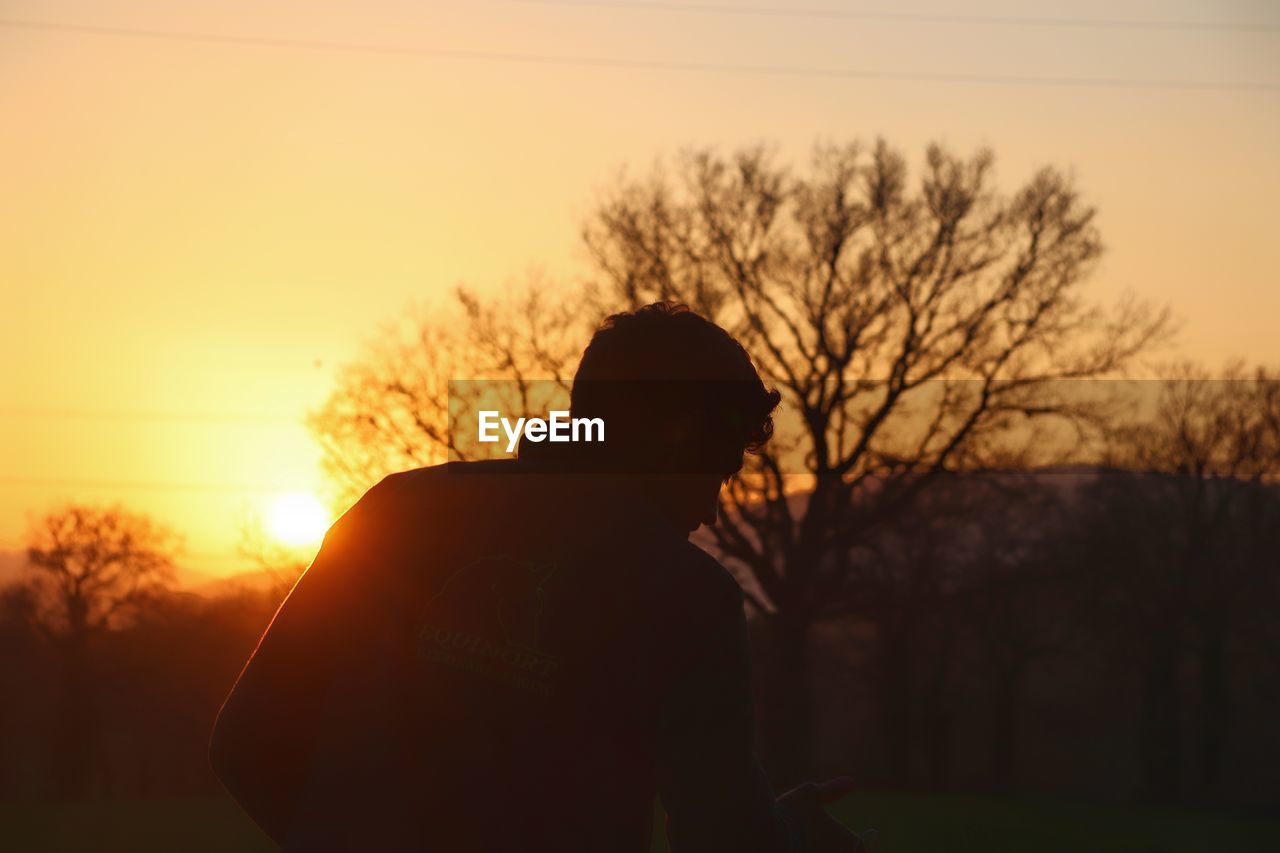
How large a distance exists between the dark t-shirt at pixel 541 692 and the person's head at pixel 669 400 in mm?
102

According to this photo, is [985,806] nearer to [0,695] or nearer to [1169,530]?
[1169,530]

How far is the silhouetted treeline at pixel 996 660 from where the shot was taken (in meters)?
30.4

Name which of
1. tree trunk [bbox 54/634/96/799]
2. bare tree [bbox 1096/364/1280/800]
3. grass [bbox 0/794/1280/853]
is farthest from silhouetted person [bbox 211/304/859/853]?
tree trunk [bbox 54/634/96/799]

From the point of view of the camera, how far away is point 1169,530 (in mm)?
36812

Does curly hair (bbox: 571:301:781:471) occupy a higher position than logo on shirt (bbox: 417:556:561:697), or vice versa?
curly hair (bbox: 571:301:781:471)

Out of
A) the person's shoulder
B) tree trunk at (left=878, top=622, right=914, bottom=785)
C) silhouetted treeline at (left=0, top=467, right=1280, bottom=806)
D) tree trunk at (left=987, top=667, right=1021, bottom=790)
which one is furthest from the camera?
tree trunk at (left=987, top=667, right=1021, bottom=790)

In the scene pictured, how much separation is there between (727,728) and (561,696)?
0.74 feet

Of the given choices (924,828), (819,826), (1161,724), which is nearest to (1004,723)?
(1161,724)

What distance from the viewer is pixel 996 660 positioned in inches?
1673

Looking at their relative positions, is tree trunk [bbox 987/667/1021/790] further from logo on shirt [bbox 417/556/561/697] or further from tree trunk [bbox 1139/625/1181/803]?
logo on shirt [bbox 417/556/561/697]

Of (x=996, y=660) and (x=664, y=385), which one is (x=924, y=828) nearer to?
(x=664, y=385)

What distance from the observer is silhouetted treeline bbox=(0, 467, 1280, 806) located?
30.4 m

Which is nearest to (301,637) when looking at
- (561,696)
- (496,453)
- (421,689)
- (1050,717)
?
(421,689)

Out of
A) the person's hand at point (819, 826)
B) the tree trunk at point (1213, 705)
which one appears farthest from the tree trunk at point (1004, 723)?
the person's hand at point (819, 826)
